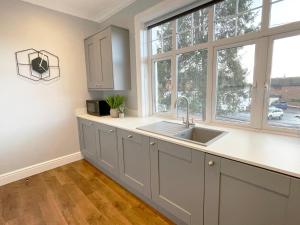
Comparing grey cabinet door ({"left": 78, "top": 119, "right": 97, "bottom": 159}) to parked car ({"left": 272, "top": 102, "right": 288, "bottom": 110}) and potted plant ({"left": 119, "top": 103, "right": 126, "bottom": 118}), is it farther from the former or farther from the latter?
parked car ({"left": 272, "top": 102, "right": 288, "bottom": 110})

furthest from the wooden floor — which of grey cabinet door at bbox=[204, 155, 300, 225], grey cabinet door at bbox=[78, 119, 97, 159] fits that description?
grey cabinet door at bbox=[204, 155, 300, 225]

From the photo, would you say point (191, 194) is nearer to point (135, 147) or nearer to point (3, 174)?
point (135, 147)

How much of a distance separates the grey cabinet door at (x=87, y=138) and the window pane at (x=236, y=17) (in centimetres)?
210

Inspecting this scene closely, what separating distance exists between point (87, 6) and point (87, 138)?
213cm

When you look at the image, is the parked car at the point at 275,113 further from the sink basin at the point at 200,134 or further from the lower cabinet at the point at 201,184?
the lower cabinet at the point at 201,184

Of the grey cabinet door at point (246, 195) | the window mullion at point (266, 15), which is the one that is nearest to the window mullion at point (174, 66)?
the window mullion at point (266, 15)

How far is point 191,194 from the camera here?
4.49ft

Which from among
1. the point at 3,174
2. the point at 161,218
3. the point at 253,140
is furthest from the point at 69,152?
the point at 253,140

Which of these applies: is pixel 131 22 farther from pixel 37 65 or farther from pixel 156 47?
pixel 37 65

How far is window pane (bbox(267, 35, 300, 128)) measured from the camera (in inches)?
55.4

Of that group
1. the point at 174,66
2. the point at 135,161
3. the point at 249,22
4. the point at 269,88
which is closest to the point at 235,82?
the point at 269,88

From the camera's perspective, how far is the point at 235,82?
1758 mm

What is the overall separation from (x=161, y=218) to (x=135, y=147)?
2.50 ft

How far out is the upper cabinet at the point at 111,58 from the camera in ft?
7.83
